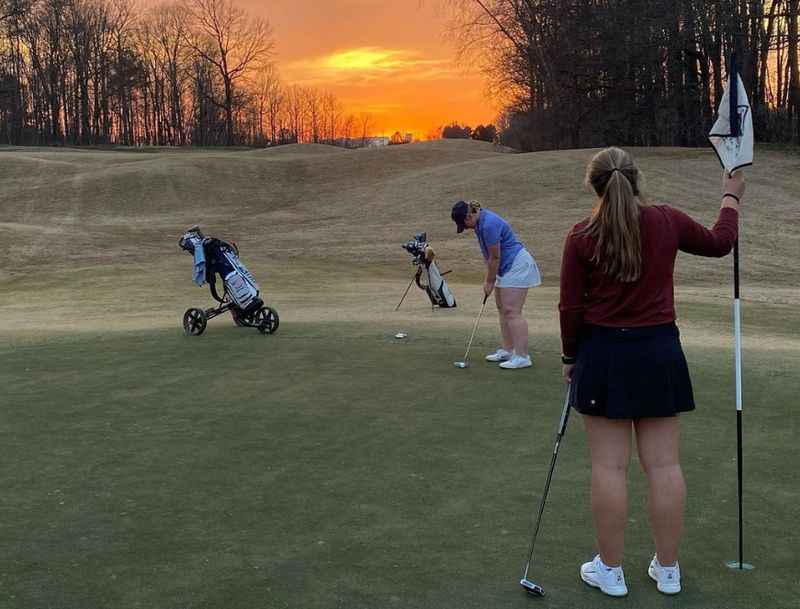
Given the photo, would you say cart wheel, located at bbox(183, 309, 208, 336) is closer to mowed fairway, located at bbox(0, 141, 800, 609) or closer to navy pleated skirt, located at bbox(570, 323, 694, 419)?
mowed fairway, located at bbox(0, 141, 800, 609)

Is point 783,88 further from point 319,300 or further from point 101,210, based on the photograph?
point 319,300

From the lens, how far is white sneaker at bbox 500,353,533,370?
30.2 feet

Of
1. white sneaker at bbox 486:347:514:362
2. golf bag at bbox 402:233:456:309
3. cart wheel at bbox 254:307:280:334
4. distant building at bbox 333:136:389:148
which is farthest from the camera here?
distant building at bbox 333:136:389:148

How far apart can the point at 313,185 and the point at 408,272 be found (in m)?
21.4

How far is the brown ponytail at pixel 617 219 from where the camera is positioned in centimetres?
366

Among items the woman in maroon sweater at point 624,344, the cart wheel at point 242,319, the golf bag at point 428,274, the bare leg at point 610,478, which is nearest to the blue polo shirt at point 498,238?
the cart wheel at point 242,319

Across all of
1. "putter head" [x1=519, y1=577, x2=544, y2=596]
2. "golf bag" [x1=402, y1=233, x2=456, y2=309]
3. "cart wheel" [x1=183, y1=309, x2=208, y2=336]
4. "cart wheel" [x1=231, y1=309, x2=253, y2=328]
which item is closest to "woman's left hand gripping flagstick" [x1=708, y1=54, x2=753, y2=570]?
"putter head" [x1=519, y1=577, x2=544, y2=596]

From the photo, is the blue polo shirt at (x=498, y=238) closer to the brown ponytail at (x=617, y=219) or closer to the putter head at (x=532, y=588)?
the brown ponytail at (x=617, y=219)

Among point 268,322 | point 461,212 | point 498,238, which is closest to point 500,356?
point 498,238

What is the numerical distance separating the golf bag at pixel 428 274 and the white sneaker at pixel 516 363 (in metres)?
5.72

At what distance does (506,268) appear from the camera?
9125mm

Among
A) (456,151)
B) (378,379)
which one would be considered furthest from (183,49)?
(378,379)

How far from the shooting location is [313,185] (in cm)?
4344

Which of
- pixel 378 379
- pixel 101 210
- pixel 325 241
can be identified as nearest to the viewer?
pixel 378 379
